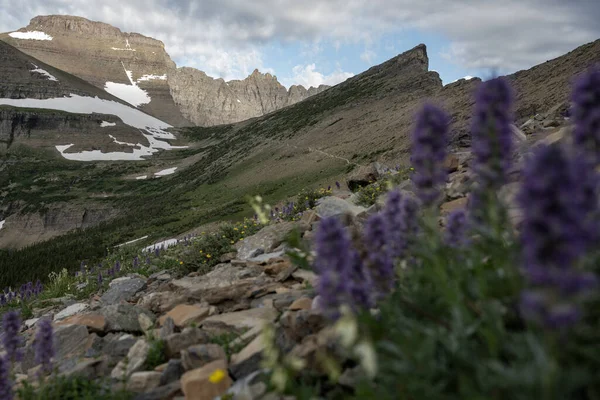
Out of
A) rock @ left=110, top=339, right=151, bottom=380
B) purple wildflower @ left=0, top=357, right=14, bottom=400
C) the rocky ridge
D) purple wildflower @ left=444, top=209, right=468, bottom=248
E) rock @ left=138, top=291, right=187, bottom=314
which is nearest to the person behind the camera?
purple wildflower @ left=444, top=209, right=468, bottom=248

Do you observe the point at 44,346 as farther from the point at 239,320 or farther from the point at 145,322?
the point at 239,320

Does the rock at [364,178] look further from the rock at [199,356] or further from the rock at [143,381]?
the rock at [143,381]

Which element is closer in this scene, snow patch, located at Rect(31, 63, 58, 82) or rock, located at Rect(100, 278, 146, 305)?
rock, located at Rect(100, 278, 146, 305)

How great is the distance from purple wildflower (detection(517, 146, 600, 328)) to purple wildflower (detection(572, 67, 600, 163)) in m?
0.92

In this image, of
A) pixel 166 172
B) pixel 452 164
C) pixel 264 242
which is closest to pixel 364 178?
pixel 452 164

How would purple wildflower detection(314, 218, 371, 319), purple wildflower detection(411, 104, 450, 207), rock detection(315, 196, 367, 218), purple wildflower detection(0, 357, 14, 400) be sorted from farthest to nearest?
rock detection(315, 196, 367, 218)
purple wildflower detection(0, 357, 14, 400)
purple wildflower detection(411, 104, 450, 207)
purple wildflower detection(314, 218, 371, 319)

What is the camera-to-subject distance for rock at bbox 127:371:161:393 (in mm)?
4848

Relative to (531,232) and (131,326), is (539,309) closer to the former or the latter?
(531,232)

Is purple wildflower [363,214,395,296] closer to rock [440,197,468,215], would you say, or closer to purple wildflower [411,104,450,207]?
purple wildflower [411,104,450,207]

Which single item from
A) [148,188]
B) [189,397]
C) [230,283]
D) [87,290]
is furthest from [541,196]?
[148,188]

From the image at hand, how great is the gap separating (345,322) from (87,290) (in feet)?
50.1

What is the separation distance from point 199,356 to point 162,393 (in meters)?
0.56

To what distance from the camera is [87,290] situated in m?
14.7

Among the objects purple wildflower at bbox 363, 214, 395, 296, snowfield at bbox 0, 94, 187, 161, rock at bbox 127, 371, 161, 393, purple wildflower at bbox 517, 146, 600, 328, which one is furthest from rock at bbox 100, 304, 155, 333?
snowfield at bbox 0, 94, 187, 161
